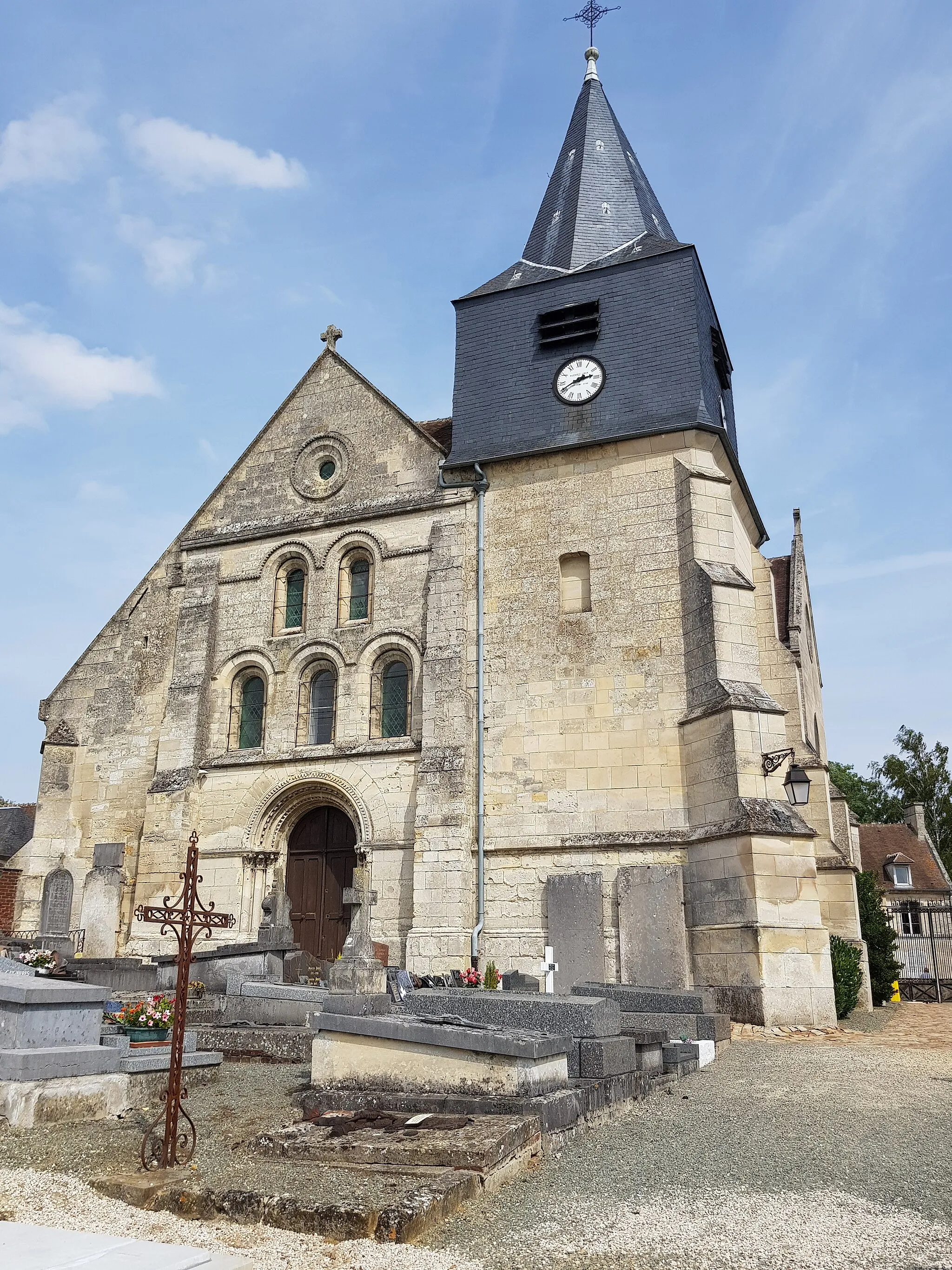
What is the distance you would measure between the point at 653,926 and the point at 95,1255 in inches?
460

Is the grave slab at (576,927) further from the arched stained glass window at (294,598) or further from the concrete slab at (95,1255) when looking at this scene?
the concrete slab at (95,1255)

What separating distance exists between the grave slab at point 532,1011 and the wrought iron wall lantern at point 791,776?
530 centimetres

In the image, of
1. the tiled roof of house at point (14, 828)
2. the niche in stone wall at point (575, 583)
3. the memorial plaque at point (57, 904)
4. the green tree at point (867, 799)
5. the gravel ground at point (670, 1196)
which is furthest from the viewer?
the green tree at point (867, 799)

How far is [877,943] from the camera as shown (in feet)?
66.1

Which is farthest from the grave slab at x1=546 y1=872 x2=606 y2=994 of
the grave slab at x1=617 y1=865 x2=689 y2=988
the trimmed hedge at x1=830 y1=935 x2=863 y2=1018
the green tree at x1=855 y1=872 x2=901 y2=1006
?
the green tree at x1=855 y1=872 x2=901 y2=1006

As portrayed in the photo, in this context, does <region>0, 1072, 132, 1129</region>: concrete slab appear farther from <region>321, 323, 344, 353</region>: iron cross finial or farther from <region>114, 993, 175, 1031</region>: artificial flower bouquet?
<region>321, 323, 344, 353</region>: iron cross finial

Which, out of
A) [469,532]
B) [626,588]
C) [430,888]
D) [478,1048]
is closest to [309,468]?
[469,532]

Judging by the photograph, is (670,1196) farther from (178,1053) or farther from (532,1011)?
(532,1011)

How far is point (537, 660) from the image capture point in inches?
622

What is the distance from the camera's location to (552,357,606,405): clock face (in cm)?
1681

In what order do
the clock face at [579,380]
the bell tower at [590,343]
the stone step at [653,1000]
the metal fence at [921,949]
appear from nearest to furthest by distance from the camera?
1. the stone step at [653,1000]
2. the bell tower at [590,343]
3. the clock face at [579,380]
4. the metal fence at [921,949]

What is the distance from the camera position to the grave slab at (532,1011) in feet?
24.8

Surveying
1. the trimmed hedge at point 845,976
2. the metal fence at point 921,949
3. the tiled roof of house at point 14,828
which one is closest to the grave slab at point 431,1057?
the trimmed hedge at point 845,976

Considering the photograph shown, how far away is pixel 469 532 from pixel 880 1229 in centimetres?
1337
